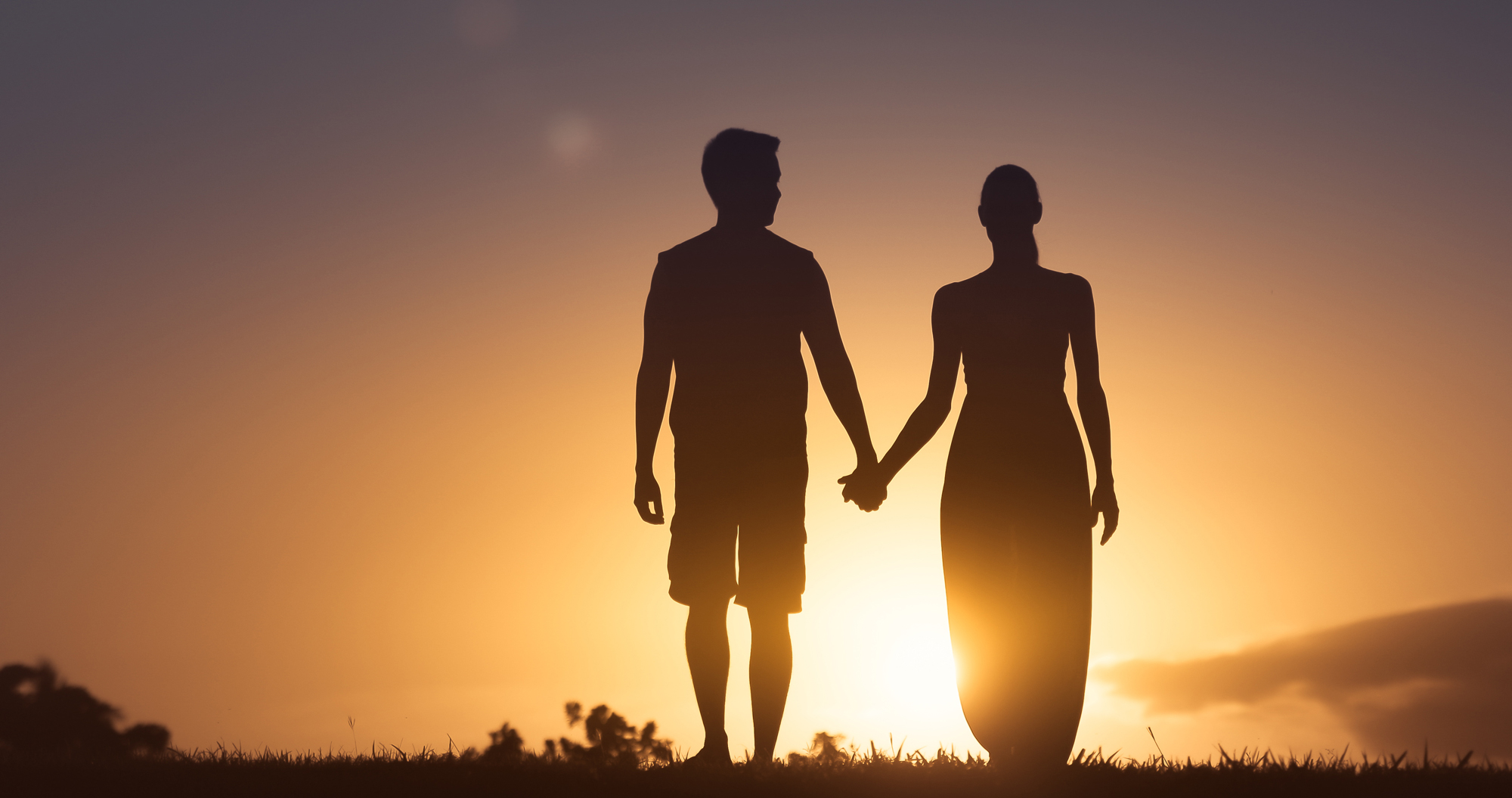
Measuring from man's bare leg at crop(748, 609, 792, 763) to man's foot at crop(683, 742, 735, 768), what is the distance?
0.66 feet

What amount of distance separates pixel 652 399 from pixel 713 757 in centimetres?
225

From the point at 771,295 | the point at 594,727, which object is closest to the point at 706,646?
the point at 771,295

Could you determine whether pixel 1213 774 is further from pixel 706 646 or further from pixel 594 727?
pixel 594 727

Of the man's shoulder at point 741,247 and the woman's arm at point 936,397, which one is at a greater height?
the man's shoulder at point 741,247

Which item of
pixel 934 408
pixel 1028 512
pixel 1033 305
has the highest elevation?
pixel 1033 305

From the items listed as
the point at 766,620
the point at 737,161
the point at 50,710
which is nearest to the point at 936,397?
the point at 766,620

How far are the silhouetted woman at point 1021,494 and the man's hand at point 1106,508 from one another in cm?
11

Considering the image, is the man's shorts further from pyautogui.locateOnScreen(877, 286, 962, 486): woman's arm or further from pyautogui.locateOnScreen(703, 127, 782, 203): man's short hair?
pyautogui.locateOnScreen(703, 127, 782, 203): man's short hair

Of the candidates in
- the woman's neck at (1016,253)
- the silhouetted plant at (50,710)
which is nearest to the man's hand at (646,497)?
the woman's neck at (1016,253)

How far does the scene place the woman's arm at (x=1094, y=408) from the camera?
23.4ft

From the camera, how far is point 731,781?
609 cm

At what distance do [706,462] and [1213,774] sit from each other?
3.38 meters

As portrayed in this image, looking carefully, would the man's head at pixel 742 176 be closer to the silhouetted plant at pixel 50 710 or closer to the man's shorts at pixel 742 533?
the man's shorts at pixel 742 533

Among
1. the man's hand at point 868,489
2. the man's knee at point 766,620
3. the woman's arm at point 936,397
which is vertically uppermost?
the woman's arm at point 936,397
